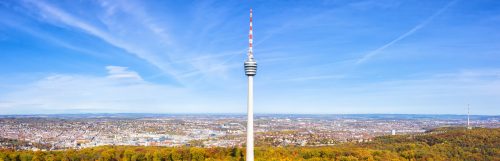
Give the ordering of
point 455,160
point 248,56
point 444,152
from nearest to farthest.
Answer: point 248,56
point 455,160
point 444,152

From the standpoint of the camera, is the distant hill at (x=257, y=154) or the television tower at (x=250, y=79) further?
the distant hill at (x=257, y=154)

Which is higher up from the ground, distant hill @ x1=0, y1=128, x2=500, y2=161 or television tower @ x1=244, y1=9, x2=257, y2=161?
television tower @ x1=244, y1=9, x2=257, y2=161

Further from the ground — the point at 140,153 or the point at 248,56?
the point at 248,56

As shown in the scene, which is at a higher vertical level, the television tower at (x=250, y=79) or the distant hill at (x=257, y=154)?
the television tower at (x=250, y=79)

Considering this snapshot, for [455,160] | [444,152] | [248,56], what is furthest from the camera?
[444,152]

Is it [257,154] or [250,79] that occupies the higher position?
[250,79]

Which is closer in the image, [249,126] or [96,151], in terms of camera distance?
[249,126]

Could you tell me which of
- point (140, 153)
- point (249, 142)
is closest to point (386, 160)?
point (249, 142)

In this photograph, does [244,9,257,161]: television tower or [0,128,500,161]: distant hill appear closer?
[244,9,257,161]: television tower

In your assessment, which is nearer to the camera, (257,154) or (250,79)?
(250,79)

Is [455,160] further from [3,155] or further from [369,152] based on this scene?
[3,155]

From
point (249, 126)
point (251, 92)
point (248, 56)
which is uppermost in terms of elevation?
point (248, 56)
